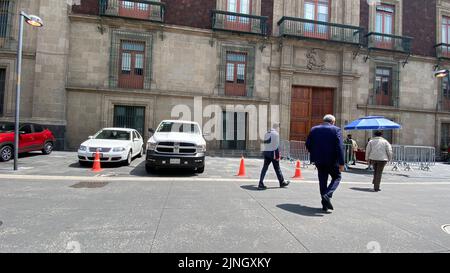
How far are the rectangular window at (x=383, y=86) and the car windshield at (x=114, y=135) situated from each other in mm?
18201

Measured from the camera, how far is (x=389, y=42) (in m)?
21.3

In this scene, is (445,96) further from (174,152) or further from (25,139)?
(25,139)

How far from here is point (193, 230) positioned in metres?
4.28

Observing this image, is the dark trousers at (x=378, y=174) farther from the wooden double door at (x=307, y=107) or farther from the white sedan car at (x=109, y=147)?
the wooden double door at (x=307, y=107)

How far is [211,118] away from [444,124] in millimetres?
18808

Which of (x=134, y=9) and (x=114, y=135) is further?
(x=134, y=9)

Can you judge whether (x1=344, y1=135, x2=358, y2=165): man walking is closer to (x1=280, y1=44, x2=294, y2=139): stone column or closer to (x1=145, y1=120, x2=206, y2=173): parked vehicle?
(x1=280, y1=44, x2=294, y2=139): stone column

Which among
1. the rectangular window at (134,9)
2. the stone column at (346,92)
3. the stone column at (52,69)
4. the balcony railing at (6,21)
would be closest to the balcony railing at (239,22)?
the rectangular window at (134,9)

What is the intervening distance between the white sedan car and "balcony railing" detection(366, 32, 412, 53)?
18346mm

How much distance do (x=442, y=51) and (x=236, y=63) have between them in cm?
1648

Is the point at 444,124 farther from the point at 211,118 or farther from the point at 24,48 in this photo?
the point at 24,48

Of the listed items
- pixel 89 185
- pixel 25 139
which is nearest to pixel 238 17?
pixel 25 139
